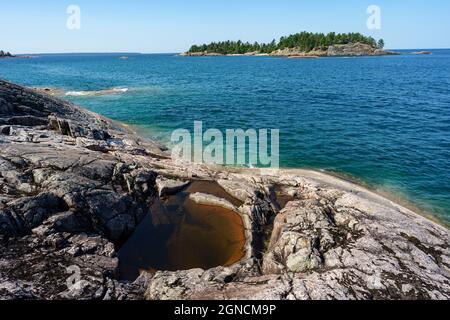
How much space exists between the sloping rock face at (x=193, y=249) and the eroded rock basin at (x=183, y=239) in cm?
68

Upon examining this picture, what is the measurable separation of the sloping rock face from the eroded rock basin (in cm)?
68

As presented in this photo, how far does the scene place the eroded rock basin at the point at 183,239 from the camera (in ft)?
53.4

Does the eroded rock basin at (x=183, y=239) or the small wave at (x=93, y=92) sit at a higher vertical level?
the small wave at (x=93, y=92)

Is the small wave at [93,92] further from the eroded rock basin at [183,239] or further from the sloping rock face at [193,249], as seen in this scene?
the eroded rock basin at [183,239]

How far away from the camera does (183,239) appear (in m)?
18.2

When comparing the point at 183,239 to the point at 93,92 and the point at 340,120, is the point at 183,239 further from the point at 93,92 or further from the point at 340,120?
the point at 93,92

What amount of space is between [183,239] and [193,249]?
1.13 meters

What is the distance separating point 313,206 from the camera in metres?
19.0

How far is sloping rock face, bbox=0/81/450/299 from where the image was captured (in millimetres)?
12547

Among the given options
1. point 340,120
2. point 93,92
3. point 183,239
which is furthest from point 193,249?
point 93,92

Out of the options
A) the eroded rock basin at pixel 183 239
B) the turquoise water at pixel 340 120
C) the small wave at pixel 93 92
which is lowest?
the eroded rock basin at pixel 183 239

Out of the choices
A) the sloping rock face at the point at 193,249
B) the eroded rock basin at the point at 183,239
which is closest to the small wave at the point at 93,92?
the sloping rock face at the point at 193,249

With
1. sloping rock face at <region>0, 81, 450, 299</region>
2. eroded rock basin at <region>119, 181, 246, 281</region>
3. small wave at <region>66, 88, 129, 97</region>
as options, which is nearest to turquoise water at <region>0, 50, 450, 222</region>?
small wave at <region>66, 88, 129, 97</region>

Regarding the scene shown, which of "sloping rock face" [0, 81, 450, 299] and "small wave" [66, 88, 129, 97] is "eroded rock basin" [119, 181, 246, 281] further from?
"small wave" [66, 88, 129, 97]
